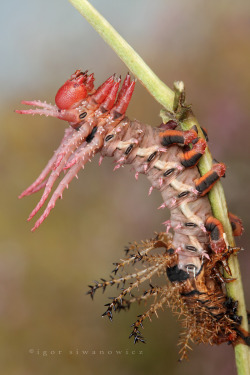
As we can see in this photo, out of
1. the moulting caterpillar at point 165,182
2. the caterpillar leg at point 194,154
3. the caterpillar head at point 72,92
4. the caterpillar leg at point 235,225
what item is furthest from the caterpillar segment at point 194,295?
the caterpillar head at point 72,92

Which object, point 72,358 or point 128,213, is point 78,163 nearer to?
point 128,213

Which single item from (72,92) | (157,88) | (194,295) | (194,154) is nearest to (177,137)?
(194,154)

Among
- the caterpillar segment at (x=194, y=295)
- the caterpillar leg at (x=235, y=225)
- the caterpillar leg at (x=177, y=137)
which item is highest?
the caterpillar leg at (x=177, y=137)

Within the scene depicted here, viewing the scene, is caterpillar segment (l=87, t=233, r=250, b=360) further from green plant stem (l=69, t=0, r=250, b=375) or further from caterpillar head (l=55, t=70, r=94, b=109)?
caterpillar head (l=55, t=70, r=94, b=109)

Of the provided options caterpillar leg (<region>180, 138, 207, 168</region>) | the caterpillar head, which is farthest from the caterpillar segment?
the caterpillar head

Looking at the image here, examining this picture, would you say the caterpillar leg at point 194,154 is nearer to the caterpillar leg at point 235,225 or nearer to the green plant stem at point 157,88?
the green plant stem at point 157,88
